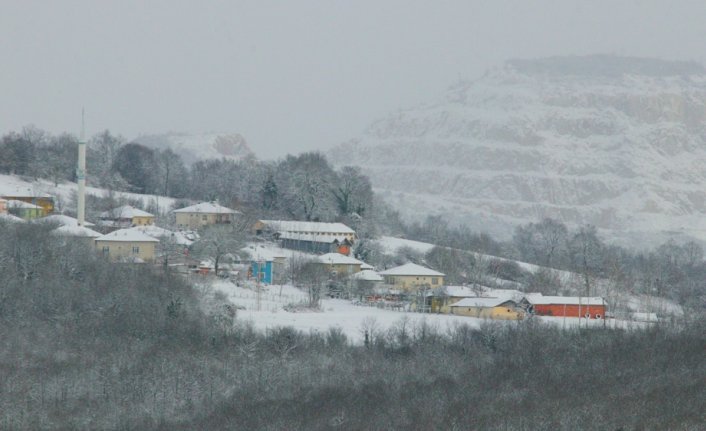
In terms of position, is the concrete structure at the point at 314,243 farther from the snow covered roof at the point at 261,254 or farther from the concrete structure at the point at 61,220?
A: the concrete structure at the point at 61,220

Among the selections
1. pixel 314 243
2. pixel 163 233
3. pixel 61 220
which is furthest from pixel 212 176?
pixel 61 220

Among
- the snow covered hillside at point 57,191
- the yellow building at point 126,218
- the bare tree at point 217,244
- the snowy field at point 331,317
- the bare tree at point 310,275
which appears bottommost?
the snowy field at point 331,317

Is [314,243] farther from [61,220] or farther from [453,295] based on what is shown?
[453,295]

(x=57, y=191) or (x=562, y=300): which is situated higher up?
(x=57, y=191)

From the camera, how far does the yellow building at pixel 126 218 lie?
87.5m

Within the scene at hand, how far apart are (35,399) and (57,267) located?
15163mm

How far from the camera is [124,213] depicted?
292ft

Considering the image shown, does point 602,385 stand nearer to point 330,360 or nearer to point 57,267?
point 330,360

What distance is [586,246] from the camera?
107m

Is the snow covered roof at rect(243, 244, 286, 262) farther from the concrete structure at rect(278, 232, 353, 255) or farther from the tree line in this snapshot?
the tree line

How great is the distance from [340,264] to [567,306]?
1394 cm

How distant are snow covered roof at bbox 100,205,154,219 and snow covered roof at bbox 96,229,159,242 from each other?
410 inches

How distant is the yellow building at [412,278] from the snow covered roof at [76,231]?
1614 centimetres

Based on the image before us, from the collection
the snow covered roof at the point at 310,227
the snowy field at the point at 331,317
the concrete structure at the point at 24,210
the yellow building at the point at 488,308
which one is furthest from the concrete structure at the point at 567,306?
the concrete structure at the point at 24,210
